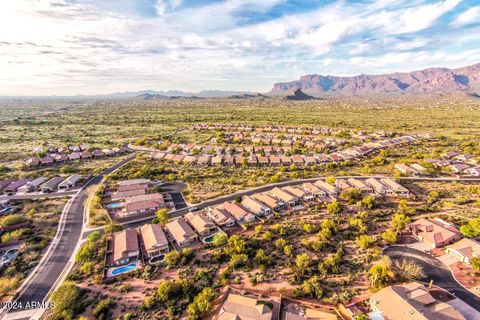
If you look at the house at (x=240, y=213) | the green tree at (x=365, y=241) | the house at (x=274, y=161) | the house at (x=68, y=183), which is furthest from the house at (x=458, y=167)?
the house at (x=68, y=183)

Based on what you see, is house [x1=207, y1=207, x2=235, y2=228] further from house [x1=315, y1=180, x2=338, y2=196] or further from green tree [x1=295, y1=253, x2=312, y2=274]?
house [x1=315, y1=180, x2=338, y2=196]

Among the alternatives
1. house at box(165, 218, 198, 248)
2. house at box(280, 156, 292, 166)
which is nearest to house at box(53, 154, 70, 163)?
house at box(165, 218, 198, 248)

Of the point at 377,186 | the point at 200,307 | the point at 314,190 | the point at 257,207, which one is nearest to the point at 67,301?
the point at 200,307

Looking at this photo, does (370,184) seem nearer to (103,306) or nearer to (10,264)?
(103,306)

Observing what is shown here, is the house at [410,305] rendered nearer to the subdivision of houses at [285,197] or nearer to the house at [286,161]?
the subdivision of houses at [285,197]

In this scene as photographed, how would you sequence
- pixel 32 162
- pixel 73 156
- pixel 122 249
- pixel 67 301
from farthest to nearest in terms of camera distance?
pixel 73 156, pixel 32 162, pixel 122 249, pixel 67 301

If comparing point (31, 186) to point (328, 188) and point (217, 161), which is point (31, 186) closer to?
point (217, 161)
